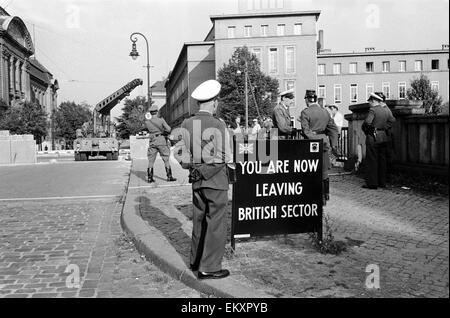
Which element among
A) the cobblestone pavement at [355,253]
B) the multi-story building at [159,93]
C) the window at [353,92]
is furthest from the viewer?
the multi-story building at [159,93]

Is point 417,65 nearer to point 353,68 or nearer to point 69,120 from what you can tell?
point 353,68

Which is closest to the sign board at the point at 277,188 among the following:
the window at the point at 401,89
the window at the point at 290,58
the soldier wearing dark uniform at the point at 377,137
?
the soldier wearing dark uniform at the point at 377,137

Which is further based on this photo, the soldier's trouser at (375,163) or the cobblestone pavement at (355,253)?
the soldier's trouser at (375,163)

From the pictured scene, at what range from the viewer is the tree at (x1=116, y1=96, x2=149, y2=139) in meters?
49.3

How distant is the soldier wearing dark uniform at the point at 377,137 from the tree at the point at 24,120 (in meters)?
38.8

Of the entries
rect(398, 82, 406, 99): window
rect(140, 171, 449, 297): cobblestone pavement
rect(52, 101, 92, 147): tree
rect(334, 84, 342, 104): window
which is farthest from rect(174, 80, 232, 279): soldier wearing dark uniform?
rect(398, 82, 406, 99): window

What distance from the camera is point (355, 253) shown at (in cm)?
450

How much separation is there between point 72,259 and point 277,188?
2.46 metres

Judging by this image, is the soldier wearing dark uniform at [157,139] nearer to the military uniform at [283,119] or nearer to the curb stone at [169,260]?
the curb stone at [169,260]

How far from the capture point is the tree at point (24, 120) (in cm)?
4112

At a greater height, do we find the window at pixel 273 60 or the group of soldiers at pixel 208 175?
the window at pixel 273 60
